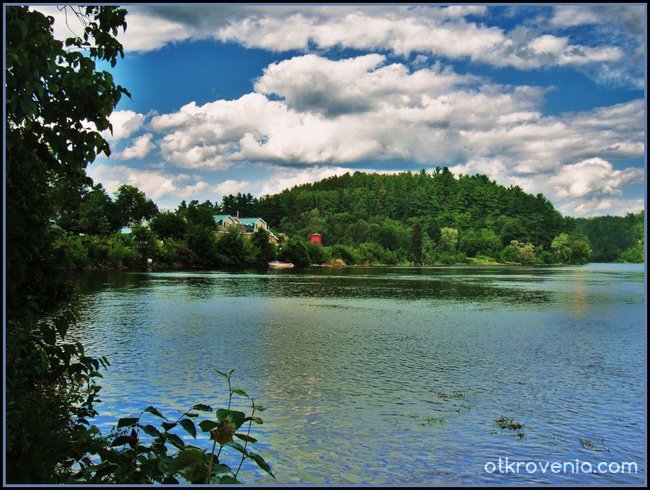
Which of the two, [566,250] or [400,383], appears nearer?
[400,383]

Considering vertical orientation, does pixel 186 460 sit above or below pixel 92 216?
below

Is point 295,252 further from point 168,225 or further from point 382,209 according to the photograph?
point 382,209

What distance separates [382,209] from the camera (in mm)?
93375

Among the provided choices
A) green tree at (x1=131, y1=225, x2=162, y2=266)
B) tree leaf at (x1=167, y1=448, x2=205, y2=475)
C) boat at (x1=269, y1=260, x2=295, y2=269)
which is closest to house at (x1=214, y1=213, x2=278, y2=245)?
boat at (x1=269, y1=260, x2=295, y2=269)

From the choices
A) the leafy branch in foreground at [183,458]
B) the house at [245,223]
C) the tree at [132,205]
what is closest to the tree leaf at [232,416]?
the leafy branch in foreground at [183,458]

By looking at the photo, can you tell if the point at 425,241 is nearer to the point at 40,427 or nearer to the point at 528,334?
the point at 528,334

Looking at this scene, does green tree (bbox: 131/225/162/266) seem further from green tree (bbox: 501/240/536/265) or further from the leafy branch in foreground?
the leafy branch in foreground

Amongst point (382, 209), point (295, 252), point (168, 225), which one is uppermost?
point (382, 209)

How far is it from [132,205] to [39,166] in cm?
6626

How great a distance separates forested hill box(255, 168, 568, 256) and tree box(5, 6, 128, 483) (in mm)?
75531

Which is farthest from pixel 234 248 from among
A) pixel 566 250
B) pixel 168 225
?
pixel 566 250

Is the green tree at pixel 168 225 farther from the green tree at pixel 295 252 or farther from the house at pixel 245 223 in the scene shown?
the green tree at pixel 295 252

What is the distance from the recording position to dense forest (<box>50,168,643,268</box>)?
55250 millimetres

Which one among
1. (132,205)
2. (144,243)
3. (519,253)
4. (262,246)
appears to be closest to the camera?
(144,243)
